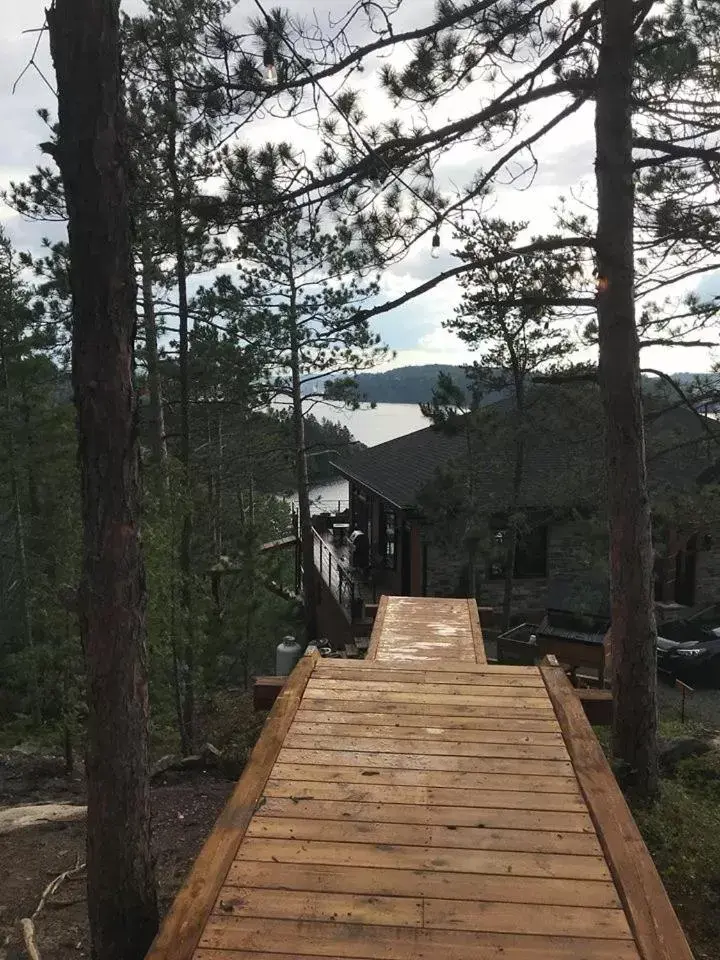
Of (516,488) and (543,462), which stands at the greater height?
(543,462)

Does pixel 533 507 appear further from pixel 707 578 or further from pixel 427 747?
pixel 427 747

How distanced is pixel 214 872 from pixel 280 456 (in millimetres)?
21664

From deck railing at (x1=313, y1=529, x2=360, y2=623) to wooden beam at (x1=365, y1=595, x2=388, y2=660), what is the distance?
715 centimetres

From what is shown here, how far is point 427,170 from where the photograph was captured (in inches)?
298

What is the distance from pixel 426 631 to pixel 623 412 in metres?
3.43

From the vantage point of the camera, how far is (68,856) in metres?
7.26

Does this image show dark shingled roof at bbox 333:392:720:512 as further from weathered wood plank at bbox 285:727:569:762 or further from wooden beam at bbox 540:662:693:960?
weathered wood plank at bbox 285:727:569:762

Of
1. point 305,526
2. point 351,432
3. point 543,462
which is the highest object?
point 351,432

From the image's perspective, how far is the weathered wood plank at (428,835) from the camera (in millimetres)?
3523

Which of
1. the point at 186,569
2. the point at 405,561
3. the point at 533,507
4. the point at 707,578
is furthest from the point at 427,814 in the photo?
the point at 707,578

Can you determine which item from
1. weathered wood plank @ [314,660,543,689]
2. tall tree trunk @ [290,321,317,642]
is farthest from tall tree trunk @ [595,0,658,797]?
tall tree trunk @ [290,321,317,642]

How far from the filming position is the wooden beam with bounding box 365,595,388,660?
7.54m

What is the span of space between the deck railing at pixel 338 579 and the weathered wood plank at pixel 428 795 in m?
12.5

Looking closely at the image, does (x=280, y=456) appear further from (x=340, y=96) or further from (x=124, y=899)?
(x=124, y=899)
